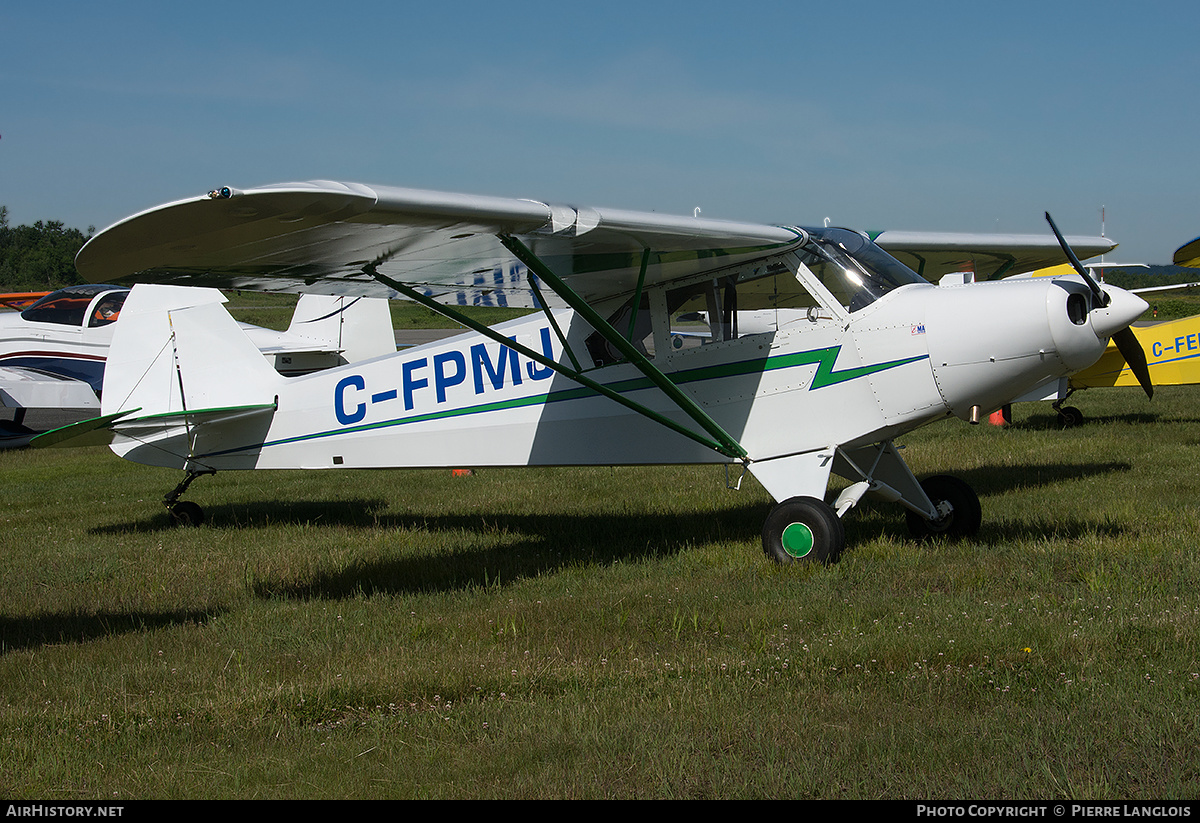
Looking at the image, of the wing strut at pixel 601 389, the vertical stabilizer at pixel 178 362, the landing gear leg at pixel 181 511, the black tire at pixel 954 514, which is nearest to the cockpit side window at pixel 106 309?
the vertical stabilizer at pixel 178 362

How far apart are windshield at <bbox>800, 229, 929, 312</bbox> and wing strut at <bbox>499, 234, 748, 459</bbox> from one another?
1237mm

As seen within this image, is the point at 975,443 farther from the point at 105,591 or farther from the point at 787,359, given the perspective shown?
the point at 105,591

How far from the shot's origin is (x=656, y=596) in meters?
5.71

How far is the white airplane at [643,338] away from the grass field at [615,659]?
0.72m

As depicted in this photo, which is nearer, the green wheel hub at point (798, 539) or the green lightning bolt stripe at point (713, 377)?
the green wheel hub at point (798, 539)

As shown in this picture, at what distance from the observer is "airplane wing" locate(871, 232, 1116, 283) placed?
9117mm

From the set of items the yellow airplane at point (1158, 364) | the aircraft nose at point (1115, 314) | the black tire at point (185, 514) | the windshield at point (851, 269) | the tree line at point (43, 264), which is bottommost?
the black tire at point (185, 514)

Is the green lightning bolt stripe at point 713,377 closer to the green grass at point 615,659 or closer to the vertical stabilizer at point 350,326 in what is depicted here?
the green grass at point 615,659

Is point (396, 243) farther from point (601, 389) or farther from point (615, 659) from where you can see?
point (615, 659)

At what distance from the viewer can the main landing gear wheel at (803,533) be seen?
6164 mm

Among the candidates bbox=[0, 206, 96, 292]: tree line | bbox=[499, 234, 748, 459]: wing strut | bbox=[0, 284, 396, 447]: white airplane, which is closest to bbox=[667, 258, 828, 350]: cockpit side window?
bbox=[499, 234, 748, 459]: wing strut

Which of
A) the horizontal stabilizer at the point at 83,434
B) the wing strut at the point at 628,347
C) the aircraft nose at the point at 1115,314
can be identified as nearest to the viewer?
the wing strut at the point at 628,347

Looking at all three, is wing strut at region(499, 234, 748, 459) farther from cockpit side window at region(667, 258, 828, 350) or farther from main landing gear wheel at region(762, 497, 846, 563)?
main landing gear wheel at region(762, 497, 846, 563)

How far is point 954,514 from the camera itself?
708cm
